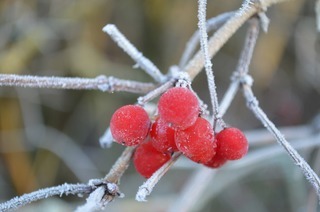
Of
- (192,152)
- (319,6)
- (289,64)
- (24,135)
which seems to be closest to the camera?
(192,152)

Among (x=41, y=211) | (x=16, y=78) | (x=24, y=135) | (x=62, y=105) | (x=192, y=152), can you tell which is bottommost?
(x=192, y=152)

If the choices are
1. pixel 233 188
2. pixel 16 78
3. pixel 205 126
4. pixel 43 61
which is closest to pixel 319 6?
pixel 205 126

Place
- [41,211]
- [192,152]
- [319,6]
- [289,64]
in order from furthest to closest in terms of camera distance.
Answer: [289,64]
[41,211]
[319,6]
[192,152]

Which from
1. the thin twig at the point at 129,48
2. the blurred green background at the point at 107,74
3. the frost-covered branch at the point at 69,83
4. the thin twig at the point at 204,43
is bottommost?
the thin twig at the point at 204,43

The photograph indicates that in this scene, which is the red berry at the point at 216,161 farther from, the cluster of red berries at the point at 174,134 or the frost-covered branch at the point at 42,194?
the frost-covered branch at the point at 42,194

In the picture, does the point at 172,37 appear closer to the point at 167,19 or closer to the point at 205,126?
the point at 167,19

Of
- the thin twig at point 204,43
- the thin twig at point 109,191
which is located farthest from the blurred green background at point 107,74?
the thin twig at point 204,43
